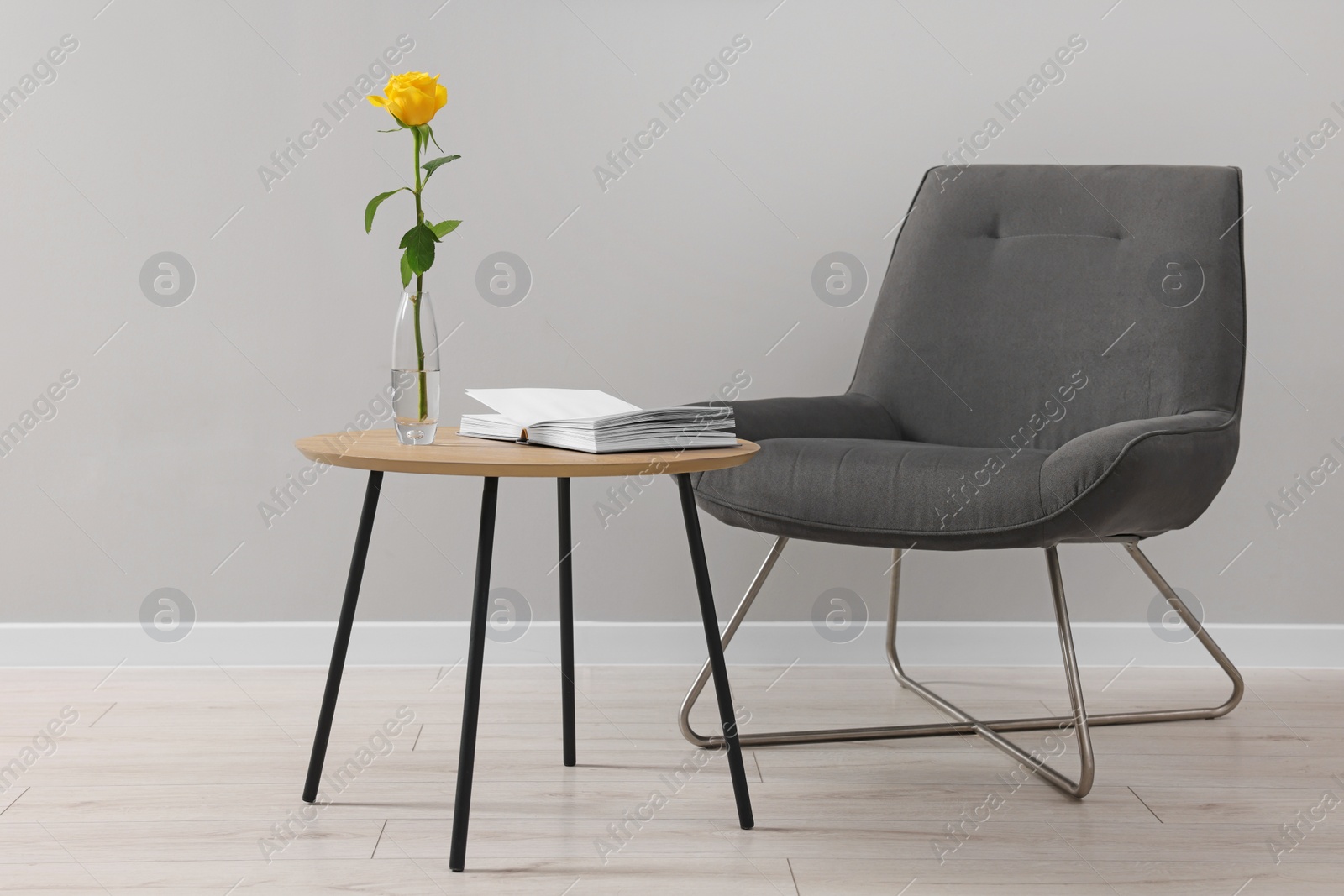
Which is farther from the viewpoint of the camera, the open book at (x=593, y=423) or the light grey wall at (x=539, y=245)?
the light grey wall at (x=539, y=245)

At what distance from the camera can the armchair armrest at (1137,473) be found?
1.30 meters

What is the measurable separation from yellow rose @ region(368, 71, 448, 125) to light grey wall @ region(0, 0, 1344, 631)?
0.84 m

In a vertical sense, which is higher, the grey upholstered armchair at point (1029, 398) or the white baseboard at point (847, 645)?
the grey upholstered armchair at point (1029, 398)

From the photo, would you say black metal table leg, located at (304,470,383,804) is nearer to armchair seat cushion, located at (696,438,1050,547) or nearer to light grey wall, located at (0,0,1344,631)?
armchair seat cushion, located at (696,438,1050,547)

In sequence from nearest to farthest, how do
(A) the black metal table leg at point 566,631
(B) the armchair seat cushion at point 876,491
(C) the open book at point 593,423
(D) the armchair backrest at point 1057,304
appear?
(C) the open book at point 593,423 → (B) the armchair seat cushion at point 876,491 → (A) the black metal table leg at point 566,631 → (D) the armchair backrest at point 1057,304

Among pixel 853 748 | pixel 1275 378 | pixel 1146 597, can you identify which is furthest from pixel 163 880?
pixel 1275 378

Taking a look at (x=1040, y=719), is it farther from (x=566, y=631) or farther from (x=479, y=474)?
(x=479, y=474)

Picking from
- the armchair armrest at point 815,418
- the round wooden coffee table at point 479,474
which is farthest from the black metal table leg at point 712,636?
the armchair armrest at point 815,418

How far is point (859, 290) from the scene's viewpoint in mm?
2146

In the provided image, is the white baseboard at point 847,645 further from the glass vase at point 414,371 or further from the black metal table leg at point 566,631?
the glass vase at point 414,371

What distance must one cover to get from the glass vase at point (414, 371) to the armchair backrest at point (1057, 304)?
84 centimetres

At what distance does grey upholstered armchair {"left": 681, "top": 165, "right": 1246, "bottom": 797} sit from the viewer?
136cm

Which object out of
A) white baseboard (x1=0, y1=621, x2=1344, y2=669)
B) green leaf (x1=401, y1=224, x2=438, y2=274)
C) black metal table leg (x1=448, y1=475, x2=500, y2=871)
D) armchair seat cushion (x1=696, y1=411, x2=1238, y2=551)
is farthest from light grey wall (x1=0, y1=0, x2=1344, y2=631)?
black metal table leg (x1=448, y1=475, x2=500, y2=871)

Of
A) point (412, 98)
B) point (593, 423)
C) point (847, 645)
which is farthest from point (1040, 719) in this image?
point (412, 98)
